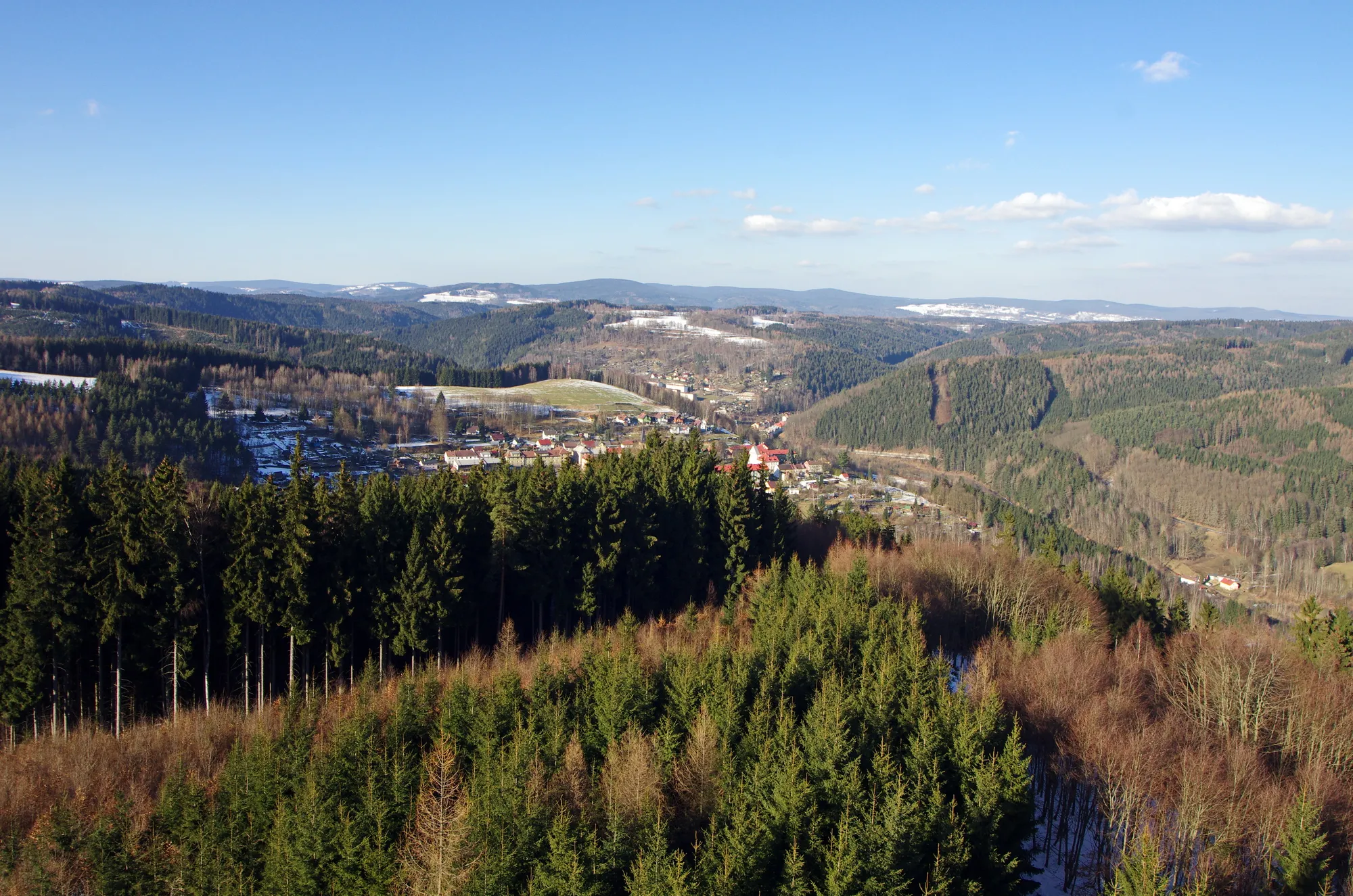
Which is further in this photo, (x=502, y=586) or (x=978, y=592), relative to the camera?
(x=978, y=592)

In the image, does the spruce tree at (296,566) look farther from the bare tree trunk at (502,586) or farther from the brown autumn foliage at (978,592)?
the brown autumn foliage at (978,592)

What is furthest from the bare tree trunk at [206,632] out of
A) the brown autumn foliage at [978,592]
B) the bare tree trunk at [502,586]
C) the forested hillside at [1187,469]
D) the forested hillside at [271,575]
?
the forested hillside at [1187,469]

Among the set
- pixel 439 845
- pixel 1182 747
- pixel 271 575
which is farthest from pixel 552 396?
pixel 439 845

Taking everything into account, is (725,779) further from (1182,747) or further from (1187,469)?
(1187,469)

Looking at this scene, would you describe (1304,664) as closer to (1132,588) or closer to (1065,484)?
(1132,588)

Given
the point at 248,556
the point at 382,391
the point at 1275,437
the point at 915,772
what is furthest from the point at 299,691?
the point at 1275,437

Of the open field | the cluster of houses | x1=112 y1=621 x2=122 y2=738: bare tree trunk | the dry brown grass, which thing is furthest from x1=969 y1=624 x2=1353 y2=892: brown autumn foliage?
the open field

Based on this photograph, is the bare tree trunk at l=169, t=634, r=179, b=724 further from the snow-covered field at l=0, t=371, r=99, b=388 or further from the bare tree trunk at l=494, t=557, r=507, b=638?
the snow-covered field at l=0, t=371, r=99, b=388
